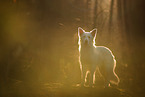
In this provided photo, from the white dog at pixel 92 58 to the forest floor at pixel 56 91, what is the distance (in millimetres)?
323

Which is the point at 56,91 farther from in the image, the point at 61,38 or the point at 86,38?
the point at 61,38

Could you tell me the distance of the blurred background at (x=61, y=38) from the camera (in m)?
5.97

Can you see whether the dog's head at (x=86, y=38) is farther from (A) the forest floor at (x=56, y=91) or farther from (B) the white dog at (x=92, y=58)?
(A) the forest floor at (x=56, y=91)

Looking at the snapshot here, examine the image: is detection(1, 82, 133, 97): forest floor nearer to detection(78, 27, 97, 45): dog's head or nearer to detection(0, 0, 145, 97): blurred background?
detection(0, 0, 145, 97): blurred background

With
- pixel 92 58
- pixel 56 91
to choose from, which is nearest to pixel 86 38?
pixel 92 58

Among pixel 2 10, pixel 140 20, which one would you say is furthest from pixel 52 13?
pixel 2 10

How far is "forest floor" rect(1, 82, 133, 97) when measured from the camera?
497 centimetres

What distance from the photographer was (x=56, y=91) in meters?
5.39

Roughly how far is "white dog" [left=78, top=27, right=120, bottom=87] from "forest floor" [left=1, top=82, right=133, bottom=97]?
32 centimetres

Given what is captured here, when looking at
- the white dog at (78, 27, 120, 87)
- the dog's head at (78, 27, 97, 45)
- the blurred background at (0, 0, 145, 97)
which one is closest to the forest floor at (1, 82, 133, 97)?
the blurred background at (0, 0, 145, 97)

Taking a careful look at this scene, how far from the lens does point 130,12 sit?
65.7 ft

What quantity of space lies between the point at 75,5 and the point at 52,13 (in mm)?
4145

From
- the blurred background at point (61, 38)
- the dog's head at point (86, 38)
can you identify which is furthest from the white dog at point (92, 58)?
the blurred background at point (61, 38)

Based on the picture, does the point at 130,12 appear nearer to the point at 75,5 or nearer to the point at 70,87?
the point at 75,5
